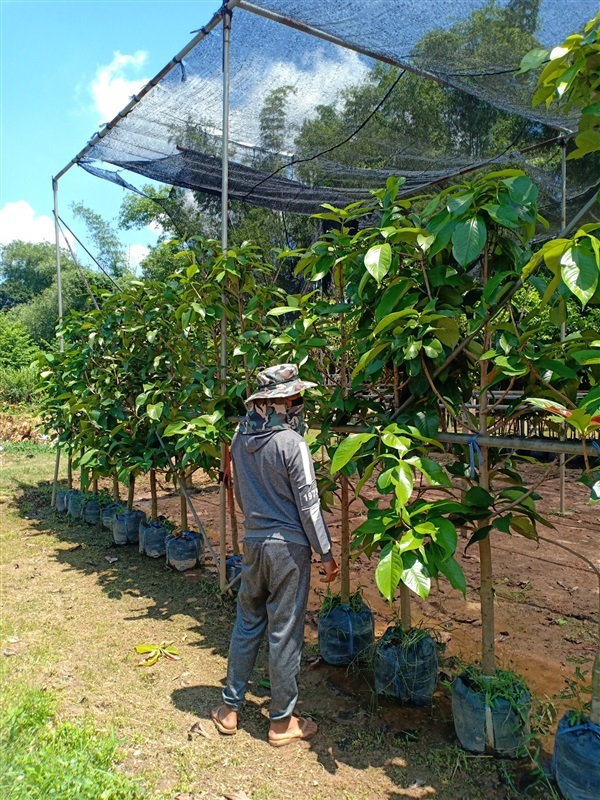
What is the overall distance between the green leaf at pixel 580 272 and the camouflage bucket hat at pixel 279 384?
1.15 m

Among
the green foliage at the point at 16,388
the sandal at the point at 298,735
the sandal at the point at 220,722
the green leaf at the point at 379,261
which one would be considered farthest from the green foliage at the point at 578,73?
the green foliage at the point at 16,388

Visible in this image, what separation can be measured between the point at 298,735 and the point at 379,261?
6.04 feet

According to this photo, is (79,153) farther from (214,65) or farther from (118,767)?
(118,767)

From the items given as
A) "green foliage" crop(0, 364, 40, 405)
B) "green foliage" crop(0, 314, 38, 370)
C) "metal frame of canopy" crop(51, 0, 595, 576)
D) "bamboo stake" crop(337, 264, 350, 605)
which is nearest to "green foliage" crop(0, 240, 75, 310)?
"green foliage" crop(0, 314, 38, 370)

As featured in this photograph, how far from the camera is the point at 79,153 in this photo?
534 cm

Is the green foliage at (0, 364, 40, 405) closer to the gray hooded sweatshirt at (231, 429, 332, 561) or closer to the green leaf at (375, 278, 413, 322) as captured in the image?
the gray hooded sweatshirt at (231, 429, 332, 561)

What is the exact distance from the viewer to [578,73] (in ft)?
6.04

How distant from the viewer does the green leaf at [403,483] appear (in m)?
1.89

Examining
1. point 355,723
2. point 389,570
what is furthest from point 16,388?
point 389,570

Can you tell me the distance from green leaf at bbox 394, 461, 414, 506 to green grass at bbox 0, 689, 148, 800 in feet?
4.38

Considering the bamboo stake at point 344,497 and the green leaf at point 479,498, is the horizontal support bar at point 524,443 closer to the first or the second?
the green leaf at point 479,498

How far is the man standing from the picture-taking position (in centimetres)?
242

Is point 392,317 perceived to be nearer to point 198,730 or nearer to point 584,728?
point 584,728

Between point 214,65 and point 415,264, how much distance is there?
2314 millimetres
